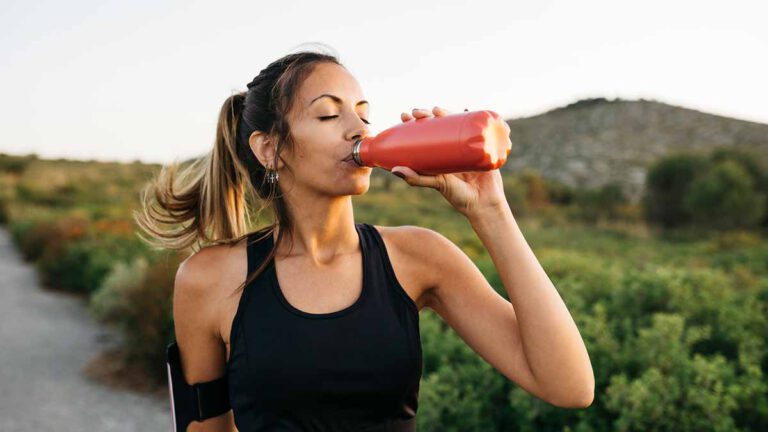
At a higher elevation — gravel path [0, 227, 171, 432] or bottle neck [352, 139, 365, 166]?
bottle neck [352, 139, 365, 166]

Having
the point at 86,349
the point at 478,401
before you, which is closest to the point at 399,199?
the point at 86,349

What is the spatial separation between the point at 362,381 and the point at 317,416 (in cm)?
16

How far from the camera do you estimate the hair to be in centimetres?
205

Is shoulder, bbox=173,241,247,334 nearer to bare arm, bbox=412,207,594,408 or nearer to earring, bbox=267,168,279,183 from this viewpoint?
earring, bbox=267,168,279,183

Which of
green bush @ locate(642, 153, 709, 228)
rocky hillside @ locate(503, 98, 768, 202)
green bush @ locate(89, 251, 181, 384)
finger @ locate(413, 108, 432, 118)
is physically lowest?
rocky hillside @ locate(503, 98, 768, 202)

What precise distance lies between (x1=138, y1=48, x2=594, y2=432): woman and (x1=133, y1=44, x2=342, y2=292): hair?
0.4 inches

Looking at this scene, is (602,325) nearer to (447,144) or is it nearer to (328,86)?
(328,86)

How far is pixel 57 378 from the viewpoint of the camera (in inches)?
303

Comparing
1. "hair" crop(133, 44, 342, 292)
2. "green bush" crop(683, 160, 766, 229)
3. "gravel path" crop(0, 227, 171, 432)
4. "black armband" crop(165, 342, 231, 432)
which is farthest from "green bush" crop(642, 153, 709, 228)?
"black armband" crop(165, 342, 231, 432)

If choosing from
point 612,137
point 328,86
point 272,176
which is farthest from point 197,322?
point 612,137

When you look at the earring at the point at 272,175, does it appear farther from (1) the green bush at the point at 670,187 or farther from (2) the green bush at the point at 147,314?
(1) the green bush at the point at 670,187

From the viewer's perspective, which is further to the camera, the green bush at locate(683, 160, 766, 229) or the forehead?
the green bush at locate(683, 160, 766, 229)

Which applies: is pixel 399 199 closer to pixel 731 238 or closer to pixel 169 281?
pixel 731 238

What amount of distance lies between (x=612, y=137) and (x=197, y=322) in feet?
228
